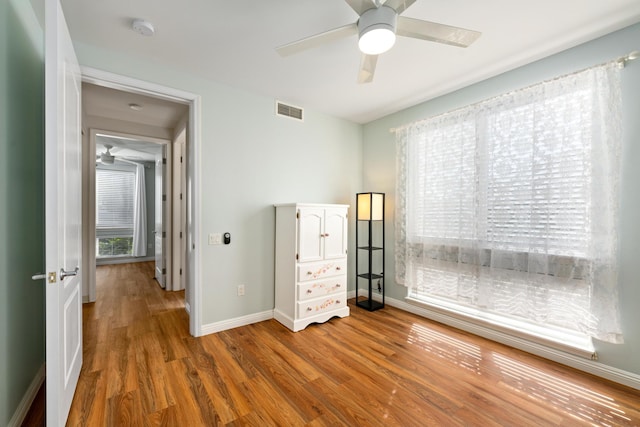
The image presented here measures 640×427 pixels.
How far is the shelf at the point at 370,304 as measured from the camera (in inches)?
138

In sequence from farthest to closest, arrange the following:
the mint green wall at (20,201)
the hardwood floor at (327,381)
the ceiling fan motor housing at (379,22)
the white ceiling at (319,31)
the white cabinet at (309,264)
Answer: the white cabinet at (309,264) → the white ceiling at (319,31) → the hardwood floor at (327,381) → the ceiling fan motor housing at (379,22) → the mint green wall at (20,201)

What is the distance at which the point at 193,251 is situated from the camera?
2.73 meters

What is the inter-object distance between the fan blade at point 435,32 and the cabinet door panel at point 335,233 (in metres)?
1.87

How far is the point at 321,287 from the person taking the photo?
10.1 feet

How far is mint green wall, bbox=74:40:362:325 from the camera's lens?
273 cm

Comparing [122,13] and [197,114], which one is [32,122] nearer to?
[122,13]

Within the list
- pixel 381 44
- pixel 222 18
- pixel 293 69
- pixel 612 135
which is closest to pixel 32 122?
pixel 222 18

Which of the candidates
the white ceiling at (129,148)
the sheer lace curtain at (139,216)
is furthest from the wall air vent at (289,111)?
the sheer lace curtain at (139,216)

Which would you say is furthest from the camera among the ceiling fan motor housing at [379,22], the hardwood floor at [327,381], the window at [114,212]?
the window at [114,212]

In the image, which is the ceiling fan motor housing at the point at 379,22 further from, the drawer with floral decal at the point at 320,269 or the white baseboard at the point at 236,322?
the white baseboard at the point at 236,322

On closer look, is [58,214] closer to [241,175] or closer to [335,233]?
[241,175]

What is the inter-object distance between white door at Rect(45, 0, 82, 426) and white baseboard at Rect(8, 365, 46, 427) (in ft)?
0.72

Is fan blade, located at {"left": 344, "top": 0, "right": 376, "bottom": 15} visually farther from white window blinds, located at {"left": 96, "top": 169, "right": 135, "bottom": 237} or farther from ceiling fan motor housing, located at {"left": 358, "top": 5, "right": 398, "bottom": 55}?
white window blinds, located at {"left": 96, "top": 169, "right": 135, "bottom": 237}

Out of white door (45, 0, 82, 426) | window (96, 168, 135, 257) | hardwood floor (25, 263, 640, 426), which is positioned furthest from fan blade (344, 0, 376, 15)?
window (96, 168, 135, 257)
